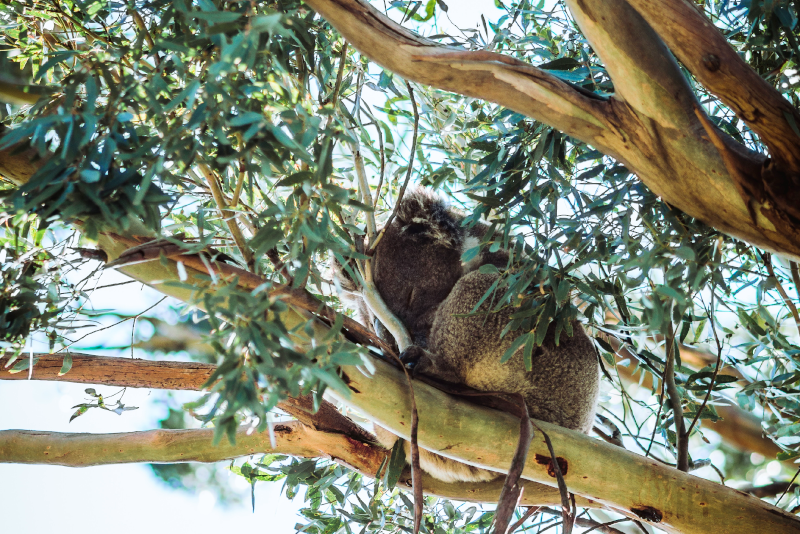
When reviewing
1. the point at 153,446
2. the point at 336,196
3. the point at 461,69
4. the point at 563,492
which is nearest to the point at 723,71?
the point at 461,69

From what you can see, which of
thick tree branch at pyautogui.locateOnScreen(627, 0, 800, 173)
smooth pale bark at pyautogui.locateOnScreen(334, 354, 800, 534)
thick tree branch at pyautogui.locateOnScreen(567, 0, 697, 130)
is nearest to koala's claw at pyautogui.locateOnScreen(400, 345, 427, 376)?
smooth pale bark at pyautogui.locateOnScreen(334, 354, 800, 534)

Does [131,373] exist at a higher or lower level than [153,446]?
higher

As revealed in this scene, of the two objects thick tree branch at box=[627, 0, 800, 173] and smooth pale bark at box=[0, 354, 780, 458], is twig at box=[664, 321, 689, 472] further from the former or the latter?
smooth pale bark at box=[0, 354, 780, 458]

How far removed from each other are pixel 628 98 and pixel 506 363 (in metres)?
1.08

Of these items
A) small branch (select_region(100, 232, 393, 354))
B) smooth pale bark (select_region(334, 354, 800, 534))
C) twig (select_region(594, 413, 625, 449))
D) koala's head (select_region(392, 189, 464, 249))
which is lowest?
smooth pale bark (select_region(334, 354, 800, 534))

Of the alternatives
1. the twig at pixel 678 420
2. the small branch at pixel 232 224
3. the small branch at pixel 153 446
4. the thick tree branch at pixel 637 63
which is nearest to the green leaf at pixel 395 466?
the small branch at pixel 153 446

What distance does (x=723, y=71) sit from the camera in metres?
1.37

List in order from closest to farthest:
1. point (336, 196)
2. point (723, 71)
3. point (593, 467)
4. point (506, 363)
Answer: point (336, 196) < point (723, 71) < point (593, 467) < point (506, 363)

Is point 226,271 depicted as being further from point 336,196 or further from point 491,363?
point 491,363

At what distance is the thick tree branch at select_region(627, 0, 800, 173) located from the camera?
53.5 inches

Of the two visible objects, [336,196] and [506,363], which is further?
[506,363]

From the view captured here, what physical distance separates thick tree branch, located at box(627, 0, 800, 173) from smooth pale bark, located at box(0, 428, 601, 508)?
125 cm

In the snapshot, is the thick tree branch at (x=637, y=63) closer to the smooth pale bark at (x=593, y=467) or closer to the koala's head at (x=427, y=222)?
the smooth pale bark at (x=593, y=467)

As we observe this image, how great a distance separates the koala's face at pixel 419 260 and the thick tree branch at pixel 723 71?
1.65 m
